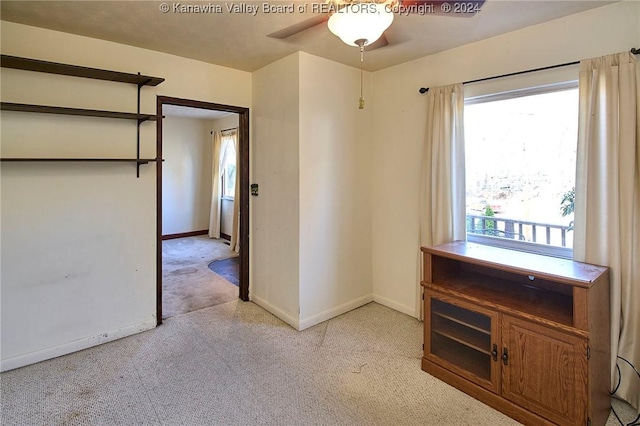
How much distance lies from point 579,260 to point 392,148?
1.73 meters

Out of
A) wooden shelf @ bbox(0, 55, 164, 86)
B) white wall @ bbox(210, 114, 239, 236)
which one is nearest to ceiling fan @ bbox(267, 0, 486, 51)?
wooden shelf @ bbox(0, 55, 164, 86)

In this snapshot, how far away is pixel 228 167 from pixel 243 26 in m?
4.54

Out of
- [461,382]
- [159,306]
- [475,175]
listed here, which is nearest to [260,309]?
[159,306]

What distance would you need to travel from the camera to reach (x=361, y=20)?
1.35m

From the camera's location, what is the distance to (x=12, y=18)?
217 centimetres

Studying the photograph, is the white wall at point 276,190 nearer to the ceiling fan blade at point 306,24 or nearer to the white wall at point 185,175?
the ceiling fan blade at point 306,24

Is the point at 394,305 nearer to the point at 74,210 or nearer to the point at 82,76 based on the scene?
the point at 74,210

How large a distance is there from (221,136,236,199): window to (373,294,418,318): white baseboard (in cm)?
385

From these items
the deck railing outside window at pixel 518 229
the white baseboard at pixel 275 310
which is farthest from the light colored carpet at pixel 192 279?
the deck railing outside window at pixel 518 229

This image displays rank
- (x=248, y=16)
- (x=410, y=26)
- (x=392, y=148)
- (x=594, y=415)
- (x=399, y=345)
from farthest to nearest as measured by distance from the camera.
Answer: (x=392, y=148) < (x=399, y=345) < (x=410, y=26) < (x=248, y=16) < (x=594, y=415)

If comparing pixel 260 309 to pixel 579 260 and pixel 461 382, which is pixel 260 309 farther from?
pixel 579 260

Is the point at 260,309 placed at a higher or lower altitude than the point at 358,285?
lower

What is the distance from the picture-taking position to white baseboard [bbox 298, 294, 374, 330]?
9.66 feet

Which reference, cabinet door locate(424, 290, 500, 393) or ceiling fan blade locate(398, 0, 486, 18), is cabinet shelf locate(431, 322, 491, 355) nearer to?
cabinet door locate(424, 290, 500, 393)
